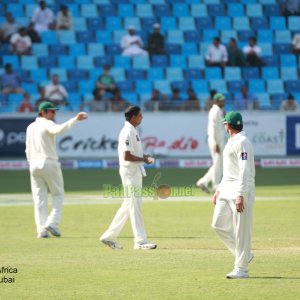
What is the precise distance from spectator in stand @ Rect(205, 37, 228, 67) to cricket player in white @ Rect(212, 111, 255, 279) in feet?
69.5

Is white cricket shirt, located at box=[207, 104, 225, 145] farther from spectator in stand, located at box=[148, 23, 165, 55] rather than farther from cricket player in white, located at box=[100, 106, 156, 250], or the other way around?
spectator in stand, located at box=[148, 23, 165, 55]

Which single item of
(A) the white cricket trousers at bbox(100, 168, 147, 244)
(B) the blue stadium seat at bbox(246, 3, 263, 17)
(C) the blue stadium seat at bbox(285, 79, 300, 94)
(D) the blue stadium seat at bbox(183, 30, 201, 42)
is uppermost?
(B) the blue stadium seat at bbox(246, 3, 263, 17)

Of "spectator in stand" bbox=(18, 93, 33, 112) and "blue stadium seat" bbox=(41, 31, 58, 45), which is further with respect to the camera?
"blue stadium seat" bbox=(41, 31, 58, 45)

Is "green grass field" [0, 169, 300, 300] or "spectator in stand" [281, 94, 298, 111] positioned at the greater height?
"spectator in stand" [281, 94, 298, 111]

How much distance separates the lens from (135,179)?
1309 centimetres

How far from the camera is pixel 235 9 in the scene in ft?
113

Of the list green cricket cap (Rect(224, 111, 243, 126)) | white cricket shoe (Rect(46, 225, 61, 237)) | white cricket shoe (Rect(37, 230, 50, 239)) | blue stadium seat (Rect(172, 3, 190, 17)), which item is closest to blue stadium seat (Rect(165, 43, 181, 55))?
blue stadium seat (Rect(172, 3, 190, 17))

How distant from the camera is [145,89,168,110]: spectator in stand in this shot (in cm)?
2820

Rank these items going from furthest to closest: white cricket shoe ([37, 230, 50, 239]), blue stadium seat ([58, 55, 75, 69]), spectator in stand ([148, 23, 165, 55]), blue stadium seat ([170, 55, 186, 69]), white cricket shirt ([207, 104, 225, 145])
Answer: blue stadium seat ([170, 55, 186, 69]) < spectator in stand ([148, 23, 165, 55]) < blue stadium seat ([58, 55, 75, 69]) < white cricket shirt ([207, 104, 225, 145]) < white cricket shoe ([37, 230, 50, 239])

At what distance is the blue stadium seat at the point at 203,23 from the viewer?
3369 cm

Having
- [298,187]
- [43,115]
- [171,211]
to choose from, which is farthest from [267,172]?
[43,115]

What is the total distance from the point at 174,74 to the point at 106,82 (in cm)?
288

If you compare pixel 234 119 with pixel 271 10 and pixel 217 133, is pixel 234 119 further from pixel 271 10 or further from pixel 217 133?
pixel 271 10

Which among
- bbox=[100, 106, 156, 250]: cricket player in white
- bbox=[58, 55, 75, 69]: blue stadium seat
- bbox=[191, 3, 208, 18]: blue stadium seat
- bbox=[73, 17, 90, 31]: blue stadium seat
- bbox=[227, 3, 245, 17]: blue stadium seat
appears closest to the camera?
bbox=[100, 106, 156, 250]: cricket player in white
